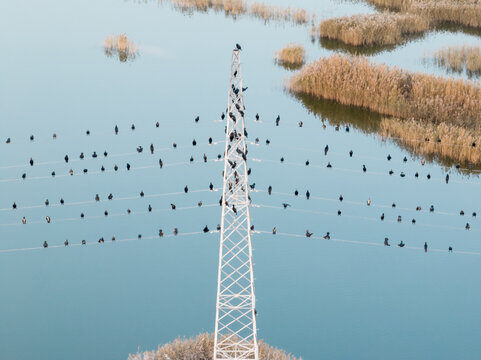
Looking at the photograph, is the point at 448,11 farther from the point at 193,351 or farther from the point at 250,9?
the point at 193,351

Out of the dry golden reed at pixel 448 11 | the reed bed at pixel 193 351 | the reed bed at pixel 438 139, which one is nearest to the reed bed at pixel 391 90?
the reed bed at pixel 438 139

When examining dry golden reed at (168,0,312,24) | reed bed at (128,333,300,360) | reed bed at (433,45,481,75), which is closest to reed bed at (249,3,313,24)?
dry golden reed at (168,0,312,24)

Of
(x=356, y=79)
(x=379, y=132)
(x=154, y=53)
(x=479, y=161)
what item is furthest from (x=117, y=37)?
(x=479, y=161)

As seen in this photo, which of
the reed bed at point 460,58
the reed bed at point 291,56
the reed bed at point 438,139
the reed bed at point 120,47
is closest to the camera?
the reed bed at point 438,139

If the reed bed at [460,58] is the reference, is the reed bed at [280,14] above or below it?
above

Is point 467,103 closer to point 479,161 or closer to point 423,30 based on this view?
point 479,161

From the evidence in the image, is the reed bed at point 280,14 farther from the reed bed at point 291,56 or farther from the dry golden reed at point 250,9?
the reed bed at point 291,56
